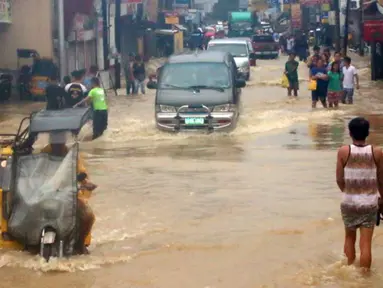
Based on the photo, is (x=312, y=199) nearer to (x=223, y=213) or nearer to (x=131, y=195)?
(x=223, y=213)

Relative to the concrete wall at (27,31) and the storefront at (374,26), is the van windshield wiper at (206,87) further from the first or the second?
the concrete wall at (27,31)

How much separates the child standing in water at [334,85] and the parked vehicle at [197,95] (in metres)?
3.88

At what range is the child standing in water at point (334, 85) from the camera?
78.0 ft

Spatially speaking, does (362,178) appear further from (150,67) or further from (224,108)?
(150,67)

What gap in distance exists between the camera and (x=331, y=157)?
53.8ft

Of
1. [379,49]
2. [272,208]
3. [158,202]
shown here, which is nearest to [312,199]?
[272,208]

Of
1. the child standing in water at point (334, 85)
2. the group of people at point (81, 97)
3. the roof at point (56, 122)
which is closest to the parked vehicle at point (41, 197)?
the roof at point (56, 122)

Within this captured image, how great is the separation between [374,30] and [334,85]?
22.9 ft

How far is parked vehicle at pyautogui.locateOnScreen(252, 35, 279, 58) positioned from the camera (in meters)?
55.7

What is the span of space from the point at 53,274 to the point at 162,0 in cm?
6207

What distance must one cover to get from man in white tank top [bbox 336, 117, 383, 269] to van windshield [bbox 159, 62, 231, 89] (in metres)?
11.8

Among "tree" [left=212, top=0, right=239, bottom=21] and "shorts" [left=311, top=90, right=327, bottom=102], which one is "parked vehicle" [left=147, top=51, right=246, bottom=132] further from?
"tree" [left=212, top=0, right=239, bottom=21]

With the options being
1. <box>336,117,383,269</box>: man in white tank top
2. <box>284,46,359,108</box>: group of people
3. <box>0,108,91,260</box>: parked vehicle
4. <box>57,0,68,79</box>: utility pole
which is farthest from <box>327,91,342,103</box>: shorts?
<box>336,117,383,269</box>: man in white tank top

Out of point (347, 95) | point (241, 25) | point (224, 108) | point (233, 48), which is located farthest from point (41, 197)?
point (241, 25)
